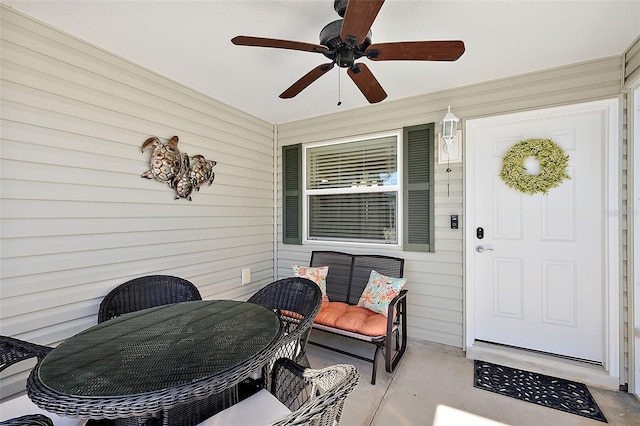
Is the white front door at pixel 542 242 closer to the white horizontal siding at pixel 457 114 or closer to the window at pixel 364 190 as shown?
the white horizontal siding at pixel 457 114

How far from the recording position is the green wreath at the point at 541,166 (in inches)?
99.3

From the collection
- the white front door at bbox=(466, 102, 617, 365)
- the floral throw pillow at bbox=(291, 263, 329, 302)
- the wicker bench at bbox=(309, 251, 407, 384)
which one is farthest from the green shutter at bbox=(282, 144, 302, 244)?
the white front door at bbox=(466, 102, 617, 365)

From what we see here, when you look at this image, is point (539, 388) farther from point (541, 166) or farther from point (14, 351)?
point (14, 351)

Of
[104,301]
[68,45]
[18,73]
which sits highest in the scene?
[68,45]

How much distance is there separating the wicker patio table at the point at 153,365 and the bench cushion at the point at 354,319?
1132mm

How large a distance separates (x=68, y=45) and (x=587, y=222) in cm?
431

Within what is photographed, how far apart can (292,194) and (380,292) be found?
183cm

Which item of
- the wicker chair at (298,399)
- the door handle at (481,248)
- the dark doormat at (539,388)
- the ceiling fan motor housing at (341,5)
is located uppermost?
the ceiling fan motor housing at (341,5)

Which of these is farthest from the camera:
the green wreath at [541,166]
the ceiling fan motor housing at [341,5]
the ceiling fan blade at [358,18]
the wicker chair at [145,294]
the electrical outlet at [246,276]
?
the electrical outlet at [246,276]

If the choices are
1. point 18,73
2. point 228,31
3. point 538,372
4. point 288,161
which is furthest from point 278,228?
point 538,372

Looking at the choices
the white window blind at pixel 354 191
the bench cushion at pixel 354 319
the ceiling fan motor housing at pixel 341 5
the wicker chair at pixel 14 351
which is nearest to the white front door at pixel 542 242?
the white window blind at pixel 354 191

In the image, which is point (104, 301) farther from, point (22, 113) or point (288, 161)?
point (288, 161)

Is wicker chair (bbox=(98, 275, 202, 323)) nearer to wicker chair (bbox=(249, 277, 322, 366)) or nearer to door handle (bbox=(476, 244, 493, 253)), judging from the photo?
wicker chair (bbox=(249, 277, 322, 366))

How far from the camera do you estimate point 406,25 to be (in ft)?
6.44
